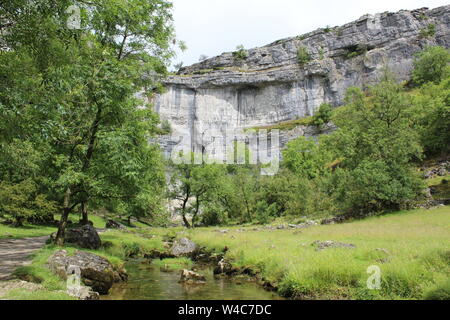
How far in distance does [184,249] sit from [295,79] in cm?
8432

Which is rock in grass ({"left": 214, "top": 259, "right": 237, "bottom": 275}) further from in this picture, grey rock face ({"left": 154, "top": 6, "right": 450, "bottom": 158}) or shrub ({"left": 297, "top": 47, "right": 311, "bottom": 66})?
shrub ({"left": 297, "top": 47, "right": 311, "bottom": 66})

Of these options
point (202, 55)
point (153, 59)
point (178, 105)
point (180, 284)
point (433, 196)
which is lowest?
point (180, 284)

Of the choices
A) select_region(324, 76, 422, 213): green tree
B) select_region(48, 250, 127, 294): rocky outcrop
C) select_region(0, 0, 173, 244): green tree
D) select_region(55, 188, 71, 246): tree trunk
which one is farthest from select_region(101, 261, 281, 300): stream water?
select_region(324, 76, 422, 213): green tree

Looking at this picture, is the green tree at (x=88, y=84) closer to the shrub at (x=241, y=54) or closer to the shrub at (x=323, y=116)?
the shrub at (x=323, y=116)

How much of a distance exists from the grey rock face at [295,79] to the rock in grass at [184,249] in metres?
67.8

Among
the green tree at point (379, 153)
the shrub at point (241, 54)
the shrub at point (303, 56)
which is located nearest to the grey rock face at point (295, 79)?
the shrub at point (303, 56)

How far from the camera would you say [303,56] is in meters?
97.0

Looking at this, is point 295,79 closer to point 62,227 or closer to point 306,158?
point 306,158

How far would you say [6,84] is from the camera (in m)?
8.20

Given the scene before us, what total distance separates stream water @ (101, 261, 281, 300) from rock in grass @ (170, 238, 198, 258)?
643 centimetres

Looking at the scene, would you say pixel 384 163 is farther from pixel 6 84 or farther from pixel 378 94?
pixel 6 84

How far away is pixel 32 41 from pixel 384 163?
1211 inches

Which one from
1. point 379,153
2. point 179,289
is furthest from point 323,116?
point 179,289

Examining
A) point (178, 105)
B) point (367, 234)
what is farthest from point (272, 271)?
point (178, 105)
